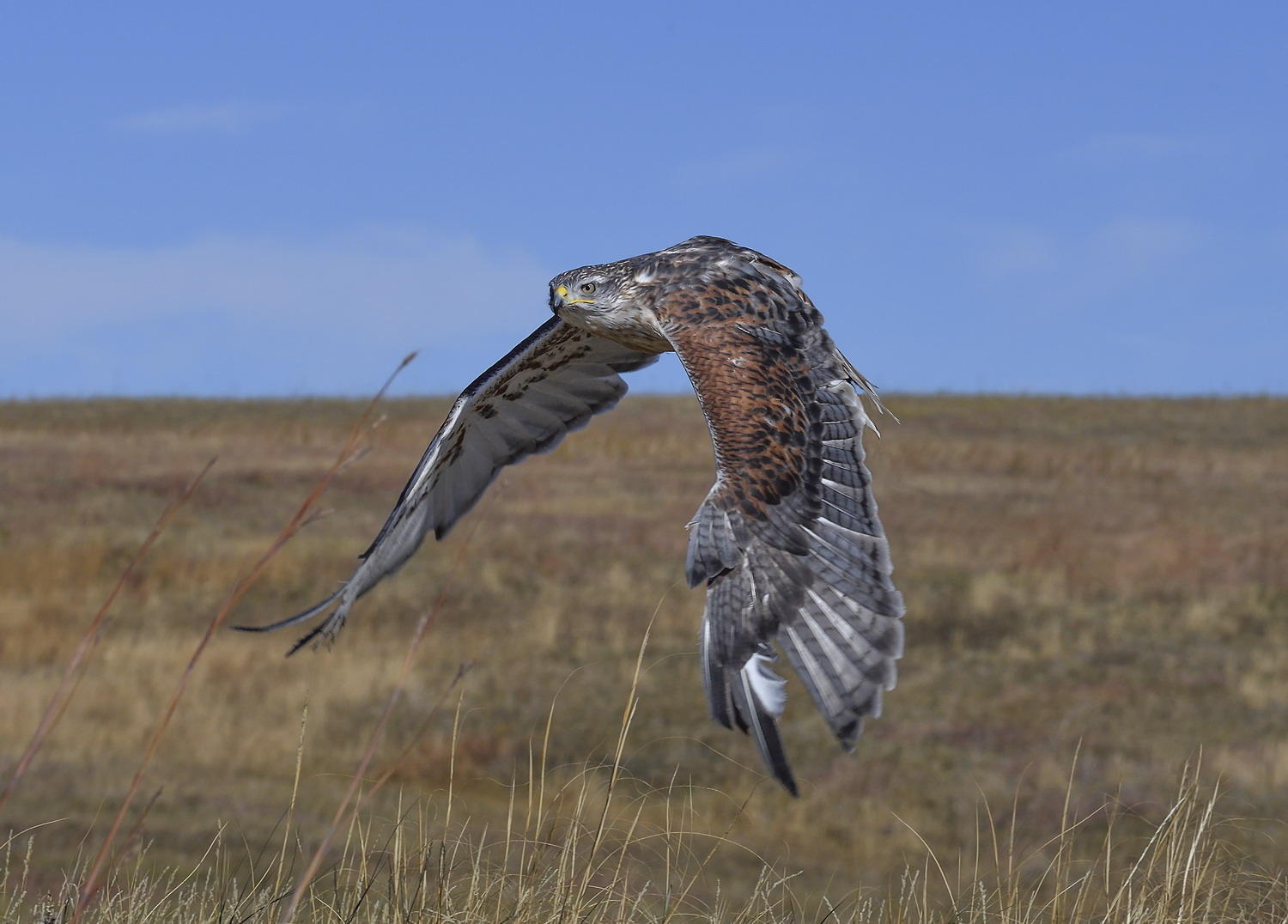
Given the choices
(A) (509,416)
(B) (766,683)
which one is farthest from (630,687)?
(B) (766,683)


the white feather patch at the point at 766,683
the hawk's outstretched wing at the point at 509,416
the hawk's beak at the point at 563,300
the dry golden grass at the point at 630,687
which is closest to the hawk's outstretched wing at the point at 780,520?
the white feather patch at the point at 766,683

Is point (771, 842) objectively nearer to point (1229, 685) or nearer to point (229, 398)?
point (1229, 685)

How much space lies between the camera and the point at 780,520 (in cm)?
340

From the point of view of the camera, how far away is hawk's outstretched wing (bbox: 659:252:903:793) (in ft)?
9.88

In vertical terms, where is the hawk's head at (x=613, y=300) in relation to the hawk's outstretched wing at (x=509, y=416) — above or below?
above

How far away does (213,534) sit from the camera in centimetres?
2655

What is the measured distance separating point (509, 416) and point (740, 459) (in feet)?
5.74

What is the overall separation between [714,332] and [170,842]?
992cm

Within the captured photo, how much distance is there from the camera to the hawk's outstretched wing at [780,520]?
3012mm

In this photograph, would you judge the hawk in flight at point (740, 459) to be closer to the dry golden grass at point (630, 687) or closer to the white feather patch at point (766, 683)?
the white feather patch at point (766, 683)

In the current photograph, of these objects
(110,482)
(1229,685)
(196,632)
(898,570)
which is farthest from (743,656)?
(110,482)

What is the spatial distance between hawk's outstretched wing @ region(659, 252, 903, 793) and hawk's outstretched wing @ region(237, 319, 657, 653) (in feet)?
2.89

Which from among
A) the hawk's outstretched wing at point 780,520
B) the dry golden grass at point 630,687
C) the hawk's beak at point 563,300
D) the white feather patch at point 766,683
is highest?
the hawk's beak at point 563,300

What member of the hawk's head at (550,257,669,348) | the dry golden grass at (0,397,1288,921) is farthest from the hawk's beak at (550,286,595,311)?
the dry golden grass at (0,397,1288,921)
